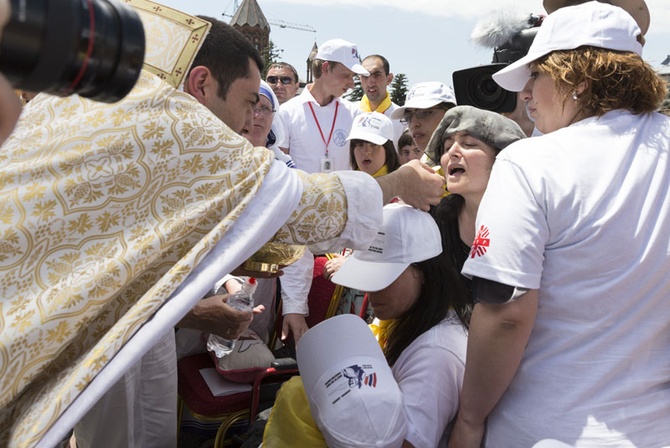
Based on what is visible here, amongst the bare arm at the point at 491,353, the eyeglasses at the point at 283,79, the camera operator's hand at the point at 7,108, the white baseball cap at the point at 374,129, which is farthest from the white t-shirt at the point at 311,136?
the camera operator's hand at the point at 7,108

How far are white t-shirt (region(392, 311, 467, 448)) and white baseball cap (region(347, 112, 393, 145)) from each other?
251 cm

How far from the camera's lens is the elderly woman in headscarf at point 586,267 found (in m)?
1.55

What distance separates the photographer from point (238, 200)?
1.55 m

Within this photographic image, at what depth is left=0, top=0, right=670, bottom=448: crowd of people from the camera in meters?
1.39

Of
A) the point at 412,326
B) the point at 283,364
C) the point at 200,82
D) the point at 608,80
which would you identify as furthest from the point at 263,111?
the point at 608,80

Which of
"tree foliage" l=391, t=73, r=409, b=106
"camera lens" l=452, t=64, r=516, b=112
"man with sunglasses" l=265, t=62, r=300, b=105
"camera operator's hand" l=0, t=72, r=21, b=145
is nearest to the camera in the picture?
"camera operator's hand" l=0, t=72, r=21, b=145

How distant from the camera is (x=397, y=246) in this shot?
7.21 ft

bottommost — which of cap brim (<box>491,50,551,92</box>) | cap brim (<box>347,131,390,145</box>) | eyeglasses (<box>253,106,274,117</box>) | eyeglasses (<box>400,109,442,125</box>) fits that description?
cap brim (<box>347,131,390,145</box>)

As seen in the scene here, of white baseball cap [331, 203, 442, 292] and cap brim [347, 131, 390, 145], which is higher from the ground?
white baseball cap [331, 203, 442, 292]

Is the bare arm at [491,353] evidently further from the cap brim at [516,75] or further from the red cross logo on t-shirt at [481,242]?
the cap brim at [516,75]

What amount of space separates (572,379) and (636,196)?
47cm

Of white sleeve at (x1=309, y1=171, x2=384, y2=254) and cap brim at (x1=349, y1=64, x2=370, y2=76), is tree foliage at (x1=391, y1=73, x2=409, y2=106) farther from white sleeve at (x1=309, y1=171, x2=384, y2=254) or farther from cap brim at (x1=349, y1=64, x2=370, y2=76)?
white sleeve at (x1=309, y1=171, x2=384, y2=254)

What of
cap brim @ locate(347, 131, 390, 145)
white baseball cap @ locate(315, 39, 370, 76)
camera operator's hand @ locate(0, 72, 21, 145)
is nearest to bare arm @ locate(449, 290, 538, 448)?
camera operator's hand @ locate(0, 72, 21, 145)

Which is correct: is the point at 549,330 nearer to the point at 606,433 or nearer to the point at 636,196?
the point at 606,433
